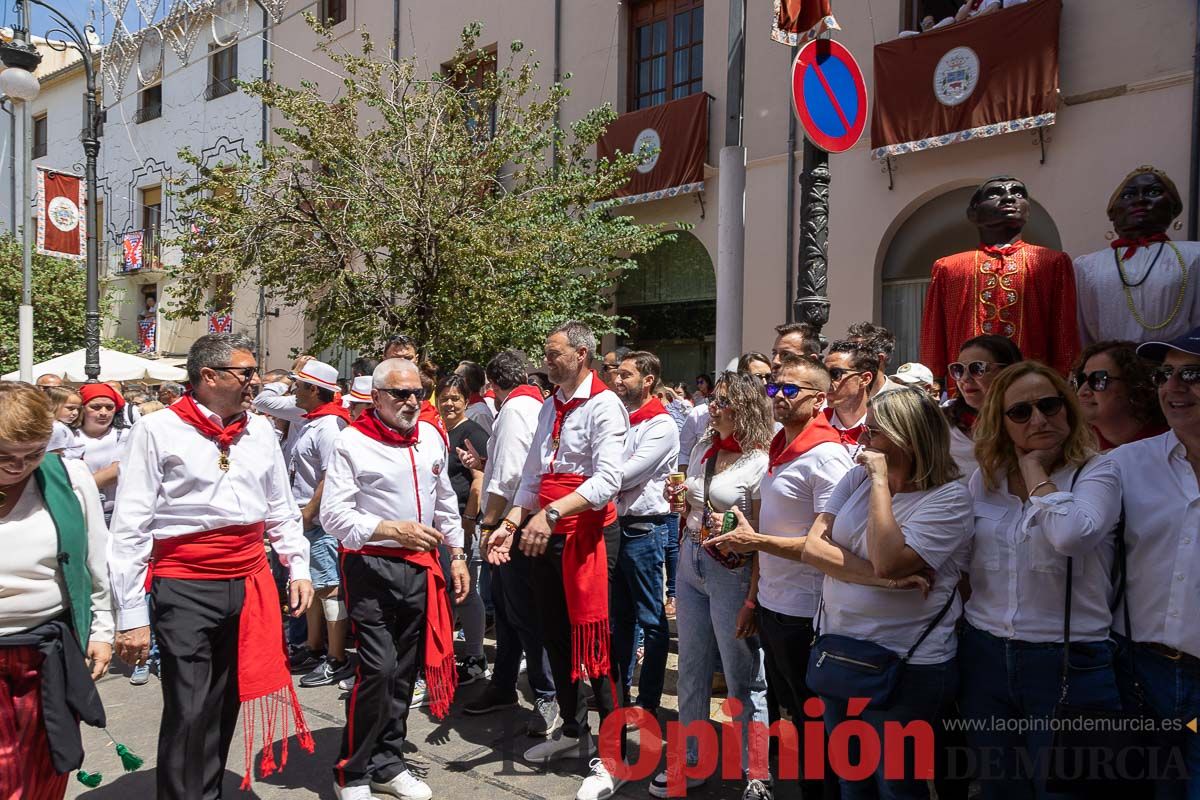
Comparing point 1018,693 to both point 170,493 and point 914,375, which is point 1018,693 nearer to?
point 914,375

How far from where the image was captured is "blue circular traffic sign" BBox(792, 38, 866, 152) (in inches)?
199

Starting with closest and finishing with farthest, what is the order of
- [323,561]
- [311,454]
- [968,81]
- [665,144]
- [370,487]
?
1. [370,487]
2. [323,561]
3. [311,454]
4. [968,81]
5. [665,144]

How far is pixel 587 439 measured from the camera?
4.50 meters

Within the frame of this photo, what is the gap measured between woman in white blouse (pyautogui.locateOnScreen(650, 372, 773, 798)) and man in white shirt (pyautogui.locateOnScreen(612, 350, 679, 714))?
0.45 meters

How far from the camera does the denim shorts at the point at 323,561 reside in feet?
20.0

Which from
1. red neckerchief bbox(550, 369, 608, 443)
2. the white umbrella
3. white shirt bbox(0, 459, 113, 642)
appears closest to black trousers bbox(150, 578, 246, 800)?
white shirt bbox(0, 459, 113, 642)

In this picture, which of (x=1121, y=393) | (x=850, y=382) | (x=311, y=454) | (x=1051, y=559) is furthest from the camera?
(x=311, y=454)

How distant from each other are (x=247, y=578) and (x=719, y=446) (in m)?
2.21

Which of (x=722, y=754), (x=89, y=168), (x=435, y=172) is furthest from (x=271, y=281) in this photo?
(x=722, y=754)

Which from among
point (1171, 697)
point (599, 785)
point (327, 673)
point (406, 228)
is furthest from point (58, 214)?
point (1171, 697)

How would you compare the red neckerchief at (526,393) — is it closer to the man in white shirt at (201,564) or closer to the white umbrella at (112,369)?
the man in white shirt at (201,564)

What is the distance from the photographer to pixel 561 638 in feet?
15.0

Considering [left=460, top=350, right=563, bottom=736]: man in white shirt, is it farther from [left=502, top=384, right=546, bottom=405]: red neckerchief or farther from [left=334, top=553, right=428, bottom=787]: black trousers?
[left=334, top=553, right=428, bottom=787]: black trousers

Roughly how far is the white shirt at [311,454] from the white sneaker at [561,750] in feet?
7.93
